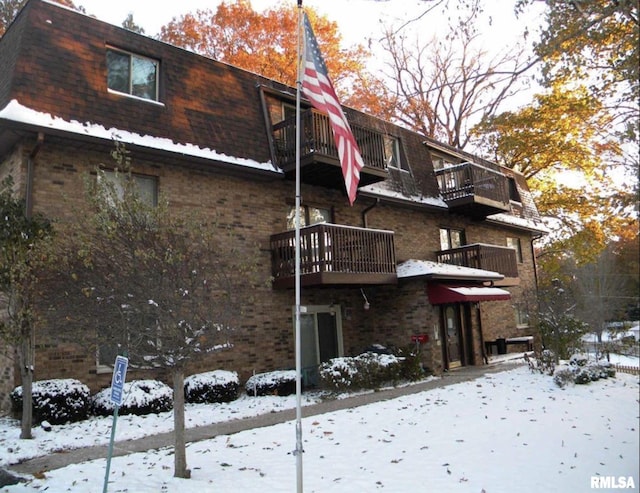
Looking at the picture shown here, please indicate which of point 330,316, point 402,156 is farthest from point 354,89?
point 330,316

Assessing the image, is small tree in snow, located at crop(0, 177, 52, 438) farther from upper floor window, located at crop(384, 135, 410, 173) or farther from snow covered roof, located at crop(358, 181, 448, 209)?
upper floor window, located at crop(384, 135, 410, 173)

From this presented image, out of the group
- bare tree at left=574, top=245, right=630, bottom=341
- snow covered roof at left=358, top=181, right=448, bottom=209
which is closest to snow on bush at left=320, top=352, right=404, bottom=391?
snow covered roof at left=358, top=181, right=448, bottom=209

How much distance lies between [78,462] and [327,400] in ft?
18.9

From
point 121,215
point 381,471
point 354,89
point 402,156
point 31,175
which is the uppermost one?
point 354,89

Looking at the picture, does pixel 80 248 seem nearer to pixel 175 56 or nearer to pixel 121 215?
pixel 121 215

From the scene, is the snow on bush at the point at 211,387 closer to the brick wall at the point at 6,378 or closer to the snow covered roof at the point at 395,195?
the brick wall at the point at 6,378

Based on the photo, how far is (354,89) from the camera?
91.6ft

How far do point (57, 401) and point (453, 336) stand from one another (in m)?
12.3

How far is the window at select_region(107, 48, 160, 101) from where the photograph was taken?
11359mm

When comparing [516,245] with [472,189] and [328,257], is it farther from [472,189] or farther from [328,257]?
[328,257]

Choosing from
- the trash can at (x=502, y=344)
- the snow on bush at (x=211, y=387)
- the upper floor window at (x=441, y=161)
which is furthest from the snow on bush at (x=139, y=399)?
the upper floor window at (x=441, y=161)

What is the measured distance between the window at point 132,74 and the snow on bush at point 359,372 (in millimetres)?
7338

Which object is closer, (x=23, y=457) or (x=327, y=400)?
(x=23, y=457)

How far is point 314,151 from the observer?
1277cm
